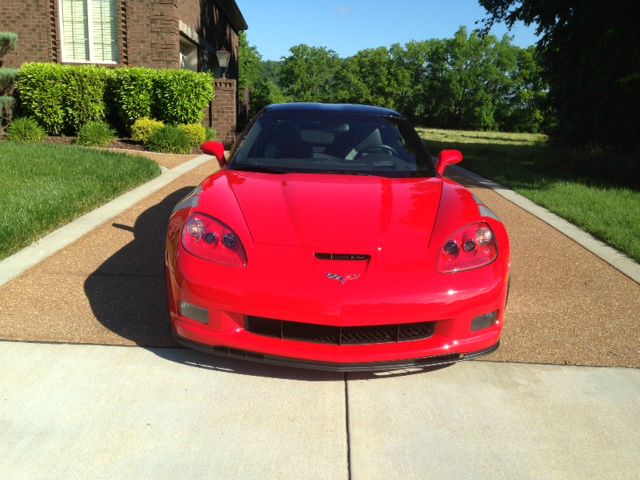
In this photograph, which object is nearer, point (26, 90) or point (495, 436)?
point (495, 436)

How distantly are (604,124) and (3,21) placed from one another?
15604 millimetres

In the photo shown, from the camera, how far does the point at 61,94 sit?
13.0 metres

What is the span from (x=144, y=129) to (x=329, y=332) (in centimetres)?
1085

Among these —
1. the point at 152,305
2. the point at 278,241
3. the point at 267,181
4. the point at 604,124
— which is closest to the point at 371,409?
the point at 278,241

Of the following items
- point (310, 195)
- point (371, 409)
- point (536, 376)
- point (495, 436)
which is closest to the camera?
point (495, 436)

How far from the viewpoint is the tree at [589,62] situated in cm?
1111

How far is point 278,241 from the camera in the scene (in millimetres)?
3059

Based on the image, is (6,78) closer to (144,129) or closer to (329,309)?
(144,129)

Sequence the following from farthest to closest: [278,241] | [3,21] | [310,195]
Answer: [3,21], [310,195], [278,241]

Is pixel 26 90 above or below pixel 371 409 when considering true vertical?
above

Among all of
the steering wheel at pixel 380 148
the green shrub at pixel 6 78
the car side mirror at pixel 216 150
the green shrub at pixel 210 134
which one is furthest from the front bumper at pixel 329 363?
the green shrub at pixel 6 78

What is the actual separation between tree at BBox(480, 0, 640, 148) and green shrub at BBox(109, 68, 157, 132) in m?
9.24

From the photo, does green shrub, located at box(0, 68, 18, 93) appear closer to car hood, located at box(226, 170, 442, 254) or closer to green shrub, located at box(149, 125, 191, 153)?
green shrub, located at box(149, 125, 191, 153)

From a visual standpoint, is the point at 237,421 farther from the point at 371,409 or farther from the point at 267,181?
the point at 267,181
